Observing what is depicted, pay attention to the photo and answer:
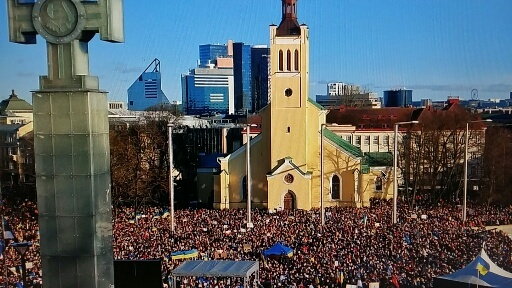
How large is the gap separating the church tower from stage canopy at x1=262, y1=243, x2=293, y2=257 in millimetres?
16057

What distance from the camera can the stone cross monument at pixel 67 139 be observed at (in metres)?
7.68

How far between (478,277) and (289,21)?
2581 cm

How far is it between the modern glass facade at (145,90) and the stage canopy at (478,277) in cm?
14617

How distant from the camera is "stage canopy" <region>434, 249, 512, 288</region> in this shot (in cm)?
1691

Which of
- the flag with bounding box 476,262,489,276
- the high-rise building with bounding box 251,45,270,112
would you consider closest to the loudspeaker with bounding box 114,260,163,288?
the flag with bounding box 476,262,489,276

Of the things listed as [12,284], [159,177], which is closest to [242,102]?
[159,177]

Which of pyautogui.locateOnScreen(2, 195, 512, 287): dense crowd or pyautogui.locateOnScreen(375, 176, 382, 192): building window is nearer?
pyautogui.locateOnScreen(2, 195, 512, 287): dense crowd

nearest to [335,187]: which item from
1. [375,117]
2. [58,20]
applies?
[375,117]

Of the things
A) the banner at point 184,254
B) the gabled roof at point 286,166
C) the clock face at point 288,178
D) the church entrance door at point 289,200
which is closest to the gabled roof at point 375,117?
the gabled roof at point 286,166

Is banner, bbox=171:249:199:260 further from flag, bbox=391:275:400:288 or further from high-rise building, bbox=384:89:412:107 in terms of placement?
high-rise building, bbox=384:89:412:107

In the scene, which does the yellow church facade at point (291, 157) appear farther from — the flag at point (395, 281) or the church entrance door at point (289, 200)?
the flag at point (395, 281)

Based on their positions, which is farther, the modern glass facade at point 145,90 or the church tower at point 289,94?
the modern glass facade at point 145,90

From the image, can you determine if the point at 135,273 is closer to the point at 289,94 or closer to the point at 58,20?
the point at 58,20

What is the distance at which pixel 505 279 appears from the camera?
56.2 feet
